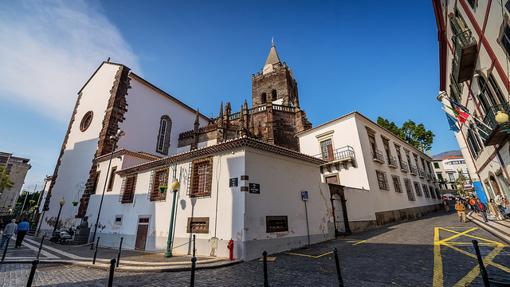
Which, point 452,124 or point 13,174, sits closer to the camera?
point 452,124

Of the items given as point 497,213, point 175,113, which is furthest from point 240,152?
point 175,113

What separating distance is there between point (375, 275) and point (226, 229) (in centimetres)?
541

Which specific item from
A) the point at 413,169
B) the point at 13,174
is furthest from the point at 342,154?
the point at 13,174

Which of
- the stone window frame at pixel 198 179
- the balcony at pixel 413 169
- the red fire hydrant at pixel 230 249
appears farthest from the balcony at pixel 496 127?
the balcony at pixel 413 169

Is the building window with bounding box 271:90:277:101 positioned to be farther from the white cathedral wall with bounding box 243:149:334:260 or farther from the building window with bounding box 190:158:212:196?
the building window with bounding box 190:158:212:196

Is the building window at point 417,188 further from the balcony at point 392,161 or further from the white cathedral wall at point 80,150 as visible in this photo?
the white cathedral wall at point 80,150

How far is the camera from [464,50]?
988 centimetres

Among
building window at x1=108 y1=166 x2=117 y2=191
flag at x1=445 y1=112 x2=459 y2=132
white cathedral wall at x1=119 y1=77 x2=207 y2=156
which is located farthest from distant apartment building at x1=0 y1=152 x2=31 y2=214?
flag at x1=445 y1=112 x2=459 y2=132

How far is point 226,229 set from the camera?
8.73m

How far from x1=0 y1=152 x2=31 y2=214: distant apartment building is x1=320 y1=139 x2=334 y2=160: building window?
221ft

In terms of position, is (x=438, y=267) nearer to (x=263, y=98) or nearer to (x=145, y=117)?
(x=145, y=117)

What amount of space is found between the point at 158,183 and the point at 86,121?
15.9 m

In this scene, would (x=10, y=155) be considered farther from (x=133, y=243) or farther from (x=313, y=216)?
(x=313, y=216)

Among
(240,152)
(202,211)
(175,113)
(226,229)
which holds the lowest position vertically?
(226,229)
